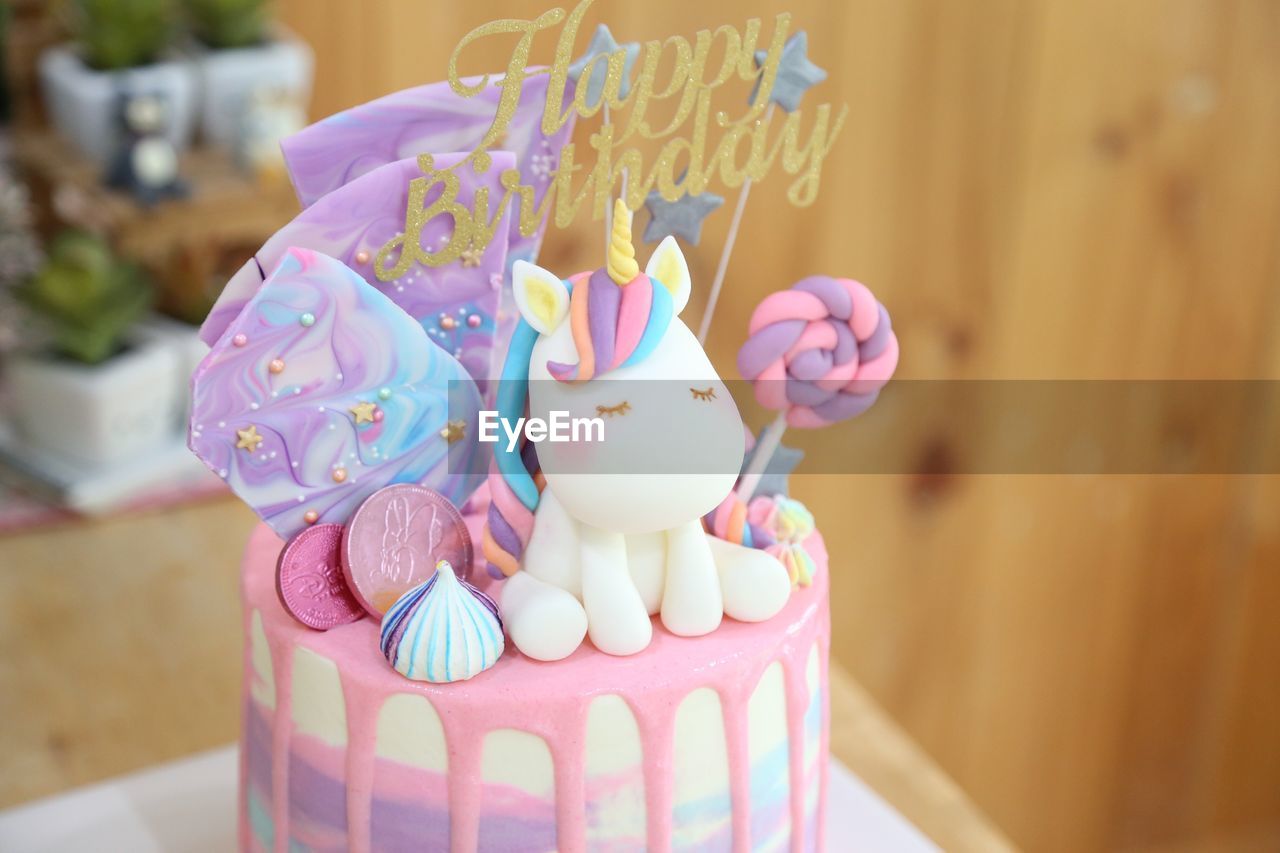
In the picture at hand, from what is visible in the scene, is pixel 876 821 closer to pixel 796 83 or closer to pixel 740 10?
pixel 796 83

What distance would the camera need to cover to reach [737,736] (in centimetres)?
94

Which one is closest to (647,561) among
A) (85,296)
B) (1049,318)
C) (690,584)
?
(690,584)

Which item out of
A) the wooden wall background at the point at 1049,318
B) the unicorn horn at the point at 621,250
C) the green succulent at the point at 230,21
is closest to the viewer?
Answer: the unicorn horn at the point at 621,250

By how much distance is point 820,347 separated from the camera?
952mm

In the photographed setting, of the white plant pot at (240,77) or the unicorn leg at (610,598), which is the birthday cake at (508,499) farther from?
the white plant pot at (240,77)

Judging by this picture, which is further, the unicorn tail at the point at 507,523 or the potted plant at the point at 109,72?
the potted plant at the point at 109,72

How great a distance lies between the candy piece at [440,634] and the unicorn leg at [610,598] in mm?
66

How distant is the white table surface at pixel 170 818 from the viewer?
3.84 ft

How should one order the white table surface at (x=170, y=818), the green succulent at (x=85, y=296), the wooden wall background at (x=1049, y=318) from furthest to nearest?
the wooden wall background at (x=1049, y=318) < the green succulent at (x=85, y=296) < the white table surface at (x=170, y=818)

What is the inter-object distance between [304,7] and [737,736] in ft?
3.83

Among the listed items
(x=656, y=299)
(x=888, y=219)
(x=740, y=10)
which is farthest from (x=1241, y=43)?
(x=656, y=299)

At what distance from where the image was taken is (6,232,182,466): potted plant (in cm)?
154

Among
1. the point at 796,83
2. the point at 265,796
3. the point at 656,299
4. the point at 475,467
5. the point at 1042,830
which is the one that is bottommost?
the point at 1042,830
